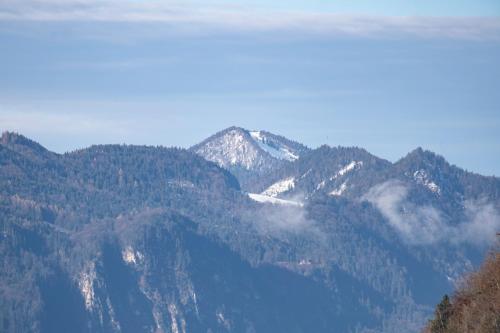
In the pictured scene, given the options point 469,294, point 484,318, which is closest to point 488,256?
point 469,294

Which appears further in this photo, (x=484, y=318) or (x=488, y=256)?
(x=488, y=256)

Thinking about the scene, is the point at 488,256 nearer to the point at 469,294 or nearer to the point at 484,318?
the point at 469,294

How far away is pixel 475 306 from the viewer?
136875mm

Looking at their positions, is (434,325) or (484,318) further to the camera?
(434,325)

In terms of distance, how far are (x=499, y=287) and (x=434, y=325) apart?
5604 millimetres

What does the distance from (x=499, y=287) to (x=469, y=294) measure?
3543 millimetres

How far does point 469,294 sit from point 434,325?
296 cm

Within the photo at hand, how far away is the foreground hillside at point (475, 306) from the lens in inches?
5231

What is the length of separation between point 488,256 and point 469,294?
5514 mm

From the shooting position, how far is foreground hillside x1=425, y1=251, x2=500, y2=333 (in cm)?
13288

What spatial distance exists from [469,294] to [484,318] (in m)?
9.17

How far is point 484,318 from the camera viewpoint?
436 feet

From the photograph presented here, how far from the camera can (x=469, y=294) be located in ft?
465

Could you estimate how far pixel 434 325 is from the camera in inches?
5591
